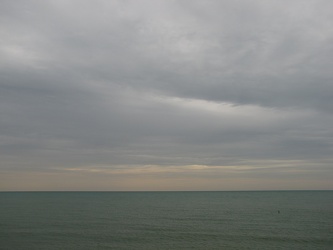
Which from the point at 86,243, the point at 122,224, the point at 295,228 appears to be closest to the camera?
the point at 86,243

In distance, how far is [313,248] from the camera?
204 ft

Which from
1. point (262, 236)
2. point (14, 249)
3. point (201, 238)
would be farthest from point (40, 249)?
point (262, 236)

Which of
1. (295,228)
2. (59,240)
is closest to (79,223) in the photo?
(59,240)

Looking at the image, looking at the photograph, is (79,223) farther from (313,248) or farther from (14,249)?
(313,248)

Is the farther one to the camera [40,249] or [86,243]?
[86,243]

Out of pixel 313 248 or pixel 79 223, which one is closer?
pixel 313 248

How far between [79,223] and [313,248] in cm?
6231

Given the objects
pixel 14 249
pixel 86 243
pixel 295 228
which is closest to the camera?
pixel 14 249

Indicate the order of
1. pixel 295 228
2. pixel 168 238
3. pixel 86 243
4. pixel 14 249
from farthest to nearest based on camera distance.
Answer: pixel 295 228 → pixel 168 238 → pixel 86 243 → pixel 14 249

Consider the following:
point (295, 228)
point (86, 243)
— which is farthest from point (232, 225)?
point (86, 243)

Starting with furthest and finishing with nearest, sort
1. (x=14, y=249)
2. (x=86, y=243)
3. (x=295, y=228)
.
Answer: (x=295, y=228) < (x=86, y=243) < (x=14, y=249)

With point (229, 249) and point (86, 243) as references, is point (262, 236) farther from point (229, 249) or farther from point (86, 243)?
point (86, 243)

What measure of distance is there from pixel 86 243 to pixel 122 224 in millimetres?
28115

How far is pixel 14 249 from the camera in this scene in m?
58.5
